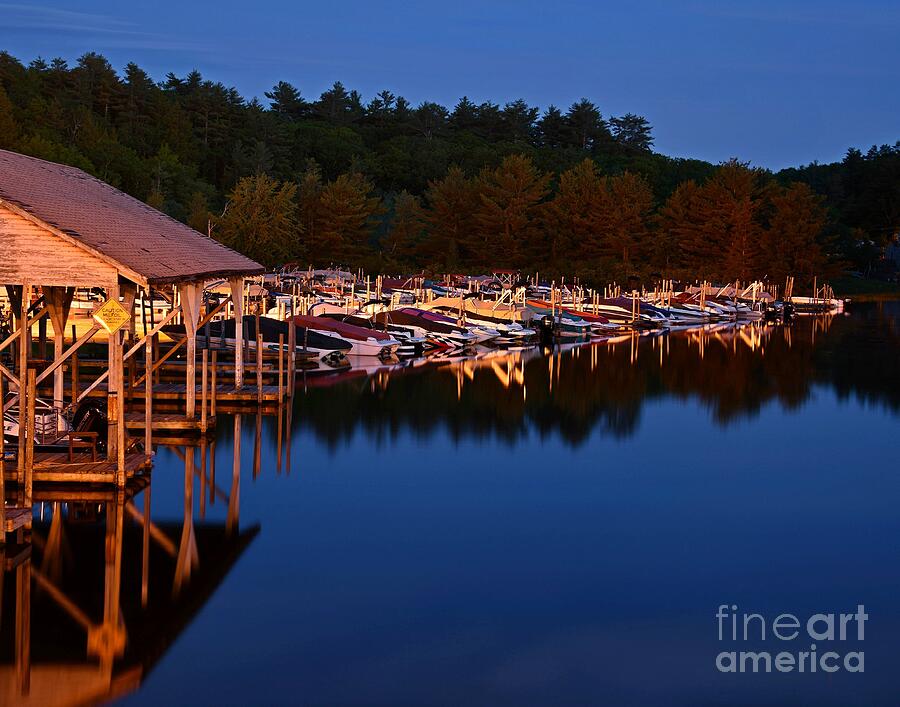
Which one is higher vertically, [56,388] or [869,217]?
[869,217]

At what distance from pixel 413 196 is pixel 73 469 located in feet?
358

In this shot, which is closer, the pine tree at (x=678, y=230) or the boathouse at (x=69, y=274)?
the boathouse at (x=69, y=274)

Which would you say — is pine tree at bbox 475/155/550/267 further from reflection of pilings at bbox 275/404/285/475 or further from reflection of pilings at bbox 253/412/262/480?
reflection of pilings at bbox 253/412/262/480

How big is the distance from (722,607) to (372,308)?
143 ft

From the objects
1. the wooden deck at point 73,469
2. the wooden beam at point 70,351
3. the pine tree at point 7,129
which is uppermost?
the pine tree at point 7,129

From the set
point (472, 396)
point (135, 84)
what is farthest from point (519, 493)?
point (135, 84)

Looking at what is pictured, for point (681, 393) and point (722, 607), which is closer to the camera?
point (722, 607)

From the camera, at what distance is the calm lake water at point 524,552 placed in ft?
41.5

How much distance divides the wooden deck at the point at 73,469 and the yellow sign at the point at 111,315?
232cm

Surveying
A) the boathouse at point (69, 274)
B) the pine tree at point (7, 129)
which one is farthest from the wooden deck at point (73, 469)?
the pine tree at point (7, 129)

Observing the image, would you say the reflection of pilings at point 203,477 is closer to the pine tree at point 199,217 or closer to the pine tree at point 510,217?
the pine tree at point 199,217

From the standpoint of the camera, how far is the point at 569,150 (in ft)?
543

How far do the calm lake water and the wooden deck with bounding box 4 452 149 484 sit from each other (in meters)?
0.91

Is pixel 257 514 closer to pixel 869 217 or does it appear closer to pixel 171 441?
pixel 171 441
